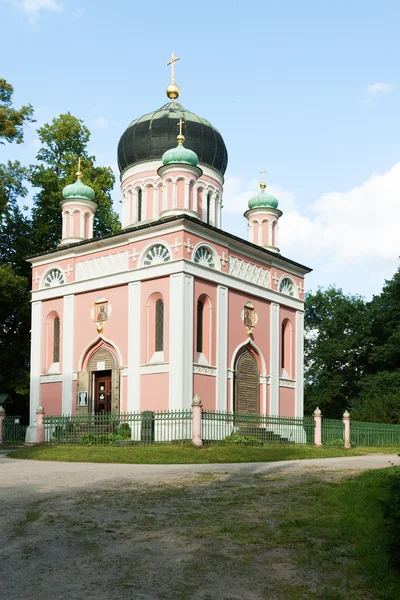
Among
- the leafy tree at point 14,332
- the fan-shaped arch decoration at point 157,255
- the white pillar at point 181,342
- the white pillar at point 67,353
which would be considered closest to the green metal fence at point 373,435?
the white pillar at point 181,342

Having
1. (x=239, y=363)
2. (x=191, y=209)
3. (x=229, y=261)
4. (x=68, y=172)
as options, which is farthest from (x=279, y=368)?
(x=68, y=172)

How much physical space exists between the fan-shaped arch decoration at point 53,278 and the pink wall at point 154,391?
614cm

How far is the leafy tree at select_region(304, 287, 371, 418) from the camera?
4575 cm

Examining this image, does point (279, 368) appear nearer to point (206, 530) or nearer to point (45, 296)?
point (45, 296)

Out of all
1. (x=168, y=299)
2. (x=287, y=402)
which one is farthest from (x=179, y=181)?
(x=287, y=402)

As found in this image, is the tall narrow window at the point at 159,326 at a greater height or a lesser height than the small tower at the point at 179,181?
lesser

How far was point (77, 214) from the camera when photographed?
29859 mm

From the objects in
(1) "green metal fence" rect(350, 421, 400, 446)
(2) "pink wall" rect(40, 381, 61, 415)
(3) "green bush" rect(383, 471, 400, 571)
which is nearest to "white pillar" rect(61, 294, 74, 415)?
(2) "pink wall" rect(40, 381, 61, 415)

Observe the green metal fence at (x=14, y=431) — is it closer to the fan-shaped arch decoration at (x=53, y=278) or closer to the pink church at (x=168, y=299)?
the pink church at (x=168, y=299)

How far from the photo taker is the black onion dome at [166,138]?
29.9 m

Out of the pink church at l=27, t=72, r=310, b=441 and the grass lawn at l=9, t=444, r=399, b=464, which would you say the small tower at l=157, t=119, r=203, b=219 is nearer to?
the pink church at l=27, t=72, r=310, b=441

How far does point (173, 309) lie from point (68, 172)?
52.2 feet

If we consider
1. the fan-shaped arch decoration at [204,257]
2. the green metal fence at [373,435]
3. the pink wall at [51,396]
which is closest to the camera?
the fan-shaped arch decoration at [204,257]

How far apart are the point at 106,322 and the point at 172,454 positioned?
29.5 ft
